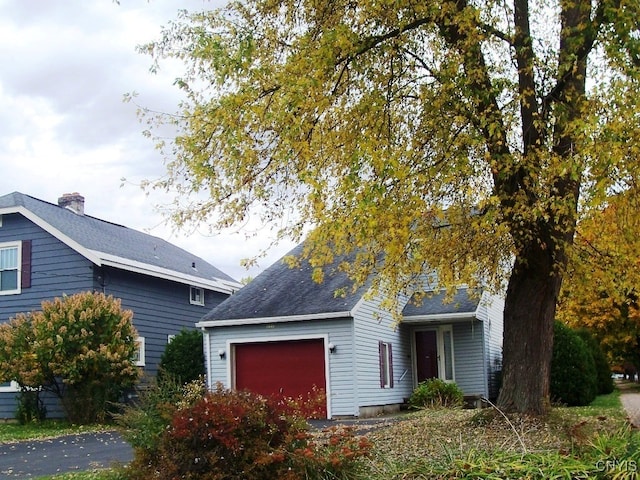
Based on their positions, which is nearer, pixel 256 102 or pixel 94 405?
pixel 256 102

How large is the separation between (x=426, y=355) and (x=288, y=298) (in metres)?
5.88

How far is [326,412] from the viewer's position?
2069 cm

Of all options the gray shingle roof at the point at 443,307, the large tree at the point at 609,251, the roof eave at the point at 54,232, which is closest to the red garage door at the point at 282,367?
the gray shingle roof at the point at 443,307

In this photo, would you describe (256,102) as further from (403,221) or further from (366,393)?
(366,393)

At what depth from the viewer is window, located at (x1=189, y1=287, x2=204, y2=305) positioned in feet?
88.5

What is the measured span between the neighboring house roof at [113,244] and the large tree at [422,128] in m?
11.5

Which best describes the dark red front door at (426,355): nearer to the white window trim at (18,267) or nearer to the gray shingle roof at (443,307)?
the gray shingle roof at (443,307)

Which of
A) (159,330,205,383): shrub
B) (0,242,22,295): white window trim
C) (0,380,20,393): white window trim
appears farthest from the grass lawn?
(0,242,22,295): white window trim

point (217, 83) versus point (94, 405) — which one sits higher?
point (217, 83)

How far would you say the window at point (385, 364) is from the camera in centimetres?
2273

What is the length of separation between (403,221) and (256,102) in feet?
9.05

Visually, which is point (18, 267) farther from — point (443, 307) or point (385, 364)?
point (443, 307)

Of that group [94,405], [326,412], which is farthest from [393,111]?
[94,405]

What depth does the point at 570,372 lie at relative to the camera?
72.8ft
